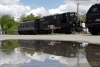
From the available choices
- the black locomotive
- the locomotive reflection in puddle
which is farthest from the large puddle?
the black locomotive

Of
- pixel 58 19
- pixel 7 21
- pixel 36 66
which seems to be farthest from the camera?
pixel 7 21

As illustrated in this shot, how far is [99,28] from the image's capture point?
62.2 ft

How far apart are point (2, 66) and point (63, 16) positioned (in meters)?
32.1

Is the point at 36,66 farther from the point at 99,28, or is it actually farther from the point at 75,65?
the point at 99,28

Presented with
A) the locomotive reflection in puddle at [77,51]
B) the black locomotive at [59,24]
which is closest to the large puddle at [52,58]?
the locomotive reflection in puddle at [77,51]

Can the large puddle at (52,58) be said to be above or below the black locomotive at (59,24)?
below

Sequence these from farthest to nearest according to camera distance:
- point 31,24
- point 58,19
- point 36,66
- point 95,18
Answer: point 31,24 → point 58,19 → point 95,18 → point 36,66

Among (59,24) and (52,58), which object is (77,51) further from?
(59,24)

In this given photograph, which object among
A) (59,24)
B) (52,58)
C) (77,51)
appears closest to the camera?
(52,58)

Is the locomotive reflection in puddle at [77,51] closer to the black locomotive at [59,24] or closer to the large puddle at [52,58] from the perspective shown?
the large puddle at [52,58]

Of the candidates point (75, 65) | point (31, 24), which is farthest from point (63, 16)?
point (75, 65)

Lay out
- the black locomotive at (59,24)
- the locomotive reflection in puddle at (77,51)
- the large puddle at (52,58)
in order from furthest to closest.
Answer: the black locomotive at (59,24) → the locomotive reflection in puddle at (77,51) → the large puddle at (52,58)

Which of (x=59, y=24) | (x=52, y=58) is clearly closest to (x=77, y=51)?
(x=52, y=58)

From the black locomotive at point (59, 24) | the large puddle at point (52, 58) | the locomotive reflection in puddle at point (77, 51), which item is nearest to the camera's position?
the large puddle at point (52, 58)
